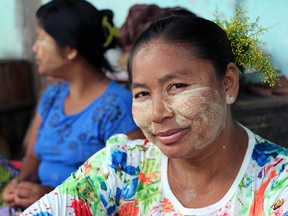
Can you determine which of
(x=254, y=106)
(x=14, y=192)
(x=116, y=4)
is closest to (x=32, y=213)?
(x=14, y=192)

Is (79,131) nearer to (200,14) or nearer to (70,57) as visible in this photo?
(70,57)

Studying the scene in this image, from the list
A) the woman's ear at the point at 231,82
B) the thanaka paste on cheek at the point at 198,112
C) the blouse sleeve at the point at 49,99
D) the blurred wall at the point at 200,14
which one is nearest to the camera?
the thanaka paste on cheek at the point at 198,112

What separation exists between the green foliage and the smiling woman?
8cm

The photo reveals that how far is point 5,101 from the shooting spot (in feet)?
15.5

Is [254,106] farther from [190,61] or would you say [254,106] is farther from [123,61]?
[190,61]

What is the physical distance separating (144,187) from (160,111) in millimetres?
355

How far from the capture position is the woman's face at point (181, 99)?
1526mm

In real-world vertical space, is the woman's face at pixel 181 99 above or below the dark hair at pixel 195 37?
below

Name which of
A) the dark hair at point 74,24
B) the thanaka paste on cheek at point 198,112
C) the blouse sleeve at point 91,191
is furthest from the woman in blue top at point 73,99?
the thanaka paste on cheek at point 198,112

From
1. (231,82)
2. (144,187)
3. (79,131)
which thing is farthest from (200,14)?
(144,187)

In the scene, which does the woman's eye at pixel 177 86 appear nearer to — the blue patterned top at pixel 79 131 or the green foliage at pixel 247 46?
the green foliage at pixel 247 46

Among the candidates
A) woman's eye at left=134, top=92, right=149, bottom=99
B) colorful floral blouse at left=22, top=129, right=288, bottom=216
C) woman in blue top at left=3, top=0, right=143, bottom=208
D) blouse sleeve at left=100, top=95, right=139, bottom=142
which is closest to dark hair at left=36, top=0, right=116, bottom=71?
woman in blue top at left=3, top=0, right=143, bottom=208

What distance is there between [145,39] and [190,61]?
193 mm

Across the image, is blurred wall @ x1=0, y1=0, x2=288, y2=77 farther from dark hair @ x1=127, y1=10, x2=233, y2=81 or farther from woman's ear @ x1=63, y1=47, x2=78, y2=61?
woman's ear @ x1=63, y1=47, x2=78, y2=61
